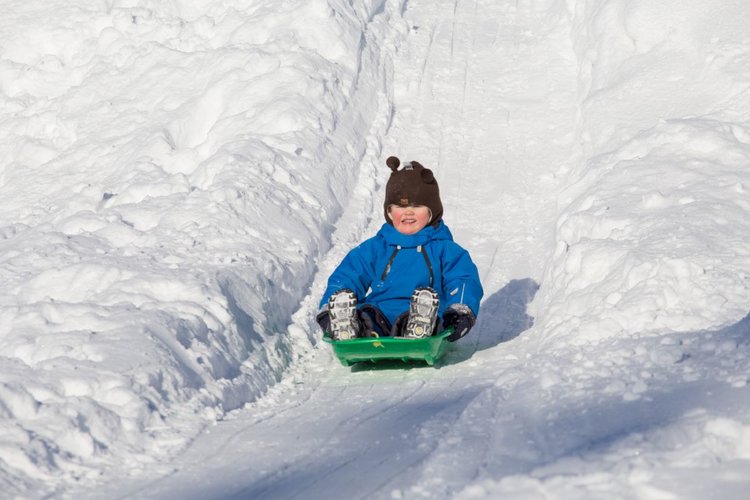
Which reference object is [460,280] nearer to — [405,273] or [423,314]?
[405,273]

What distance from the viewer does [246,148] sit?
8305 millimetres

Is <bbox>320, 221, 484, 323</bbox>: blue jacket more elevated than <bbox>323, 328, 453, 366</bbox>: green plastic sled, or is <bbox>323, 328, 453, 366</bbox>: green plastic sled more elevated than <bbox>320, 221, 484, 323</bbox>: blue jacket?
<bbox>320, 221, 484, 323</bbox>: blue jacket

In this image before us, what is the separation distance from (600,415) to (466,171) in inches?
214

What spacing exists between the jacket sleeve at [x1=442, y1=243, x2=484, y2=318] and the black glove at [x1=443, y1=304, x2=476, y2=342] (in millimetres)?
Answer: 68

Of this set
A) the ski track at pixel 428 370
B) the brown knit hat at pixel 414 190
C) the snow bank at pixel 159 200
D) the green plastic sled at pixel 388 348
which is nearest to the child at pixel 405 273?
the brown knit hat at pixel 414 190

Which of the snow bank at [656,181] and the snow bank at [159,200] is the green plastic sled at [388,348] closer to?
the snow bank at [159,200]

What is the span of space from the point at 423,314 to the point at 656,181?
226 cm

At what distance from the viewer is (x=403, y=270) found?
5.93 metres

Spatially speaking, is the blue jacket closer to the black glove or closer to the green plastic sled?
the black glove

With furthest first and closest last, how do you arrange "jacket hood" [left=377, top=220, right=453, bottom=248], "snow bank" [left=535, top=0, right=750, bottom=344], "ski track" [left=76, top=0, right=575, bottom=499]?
"jacket hood" [left=377, top=220, right=453, bottom=248] → "snow bank" [left=535, top=0, right=750, bottom=344] → "ski track" [left=76, top=0, right=575, bottom=499]

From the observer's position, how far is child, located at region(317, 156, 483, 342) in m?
5.54

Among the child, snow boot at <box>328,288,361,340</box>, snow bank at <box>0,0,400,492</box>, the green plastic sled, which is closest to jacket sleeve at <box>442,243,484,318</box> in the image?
the child

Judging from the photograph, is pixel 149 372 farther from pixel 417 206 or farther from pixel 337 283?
pixel 417 206

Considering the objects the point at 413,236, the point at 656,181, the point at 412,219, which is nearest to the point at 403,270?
the point at 413,236
